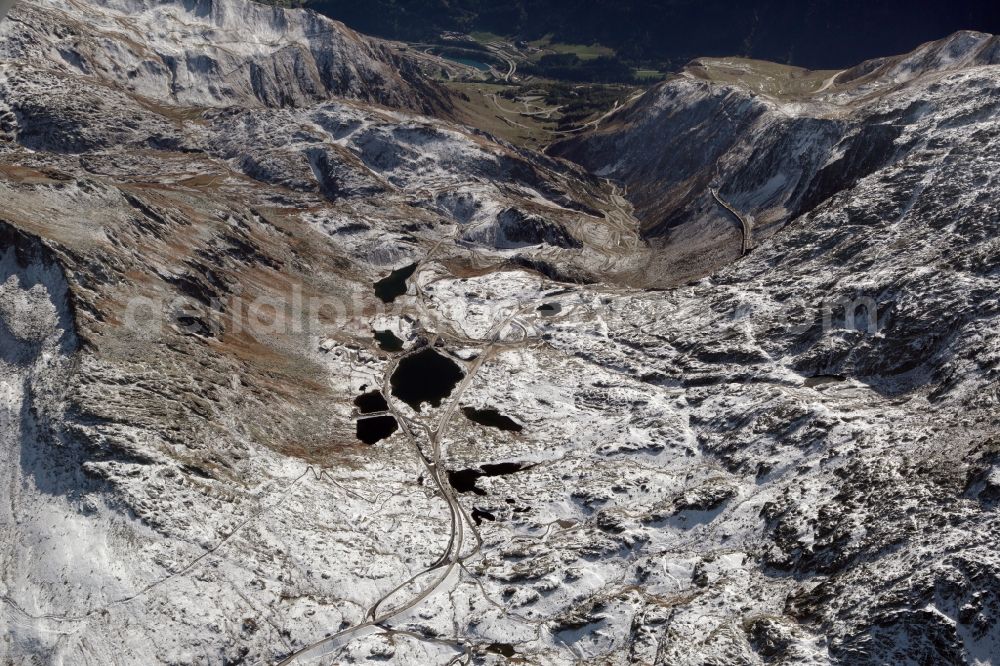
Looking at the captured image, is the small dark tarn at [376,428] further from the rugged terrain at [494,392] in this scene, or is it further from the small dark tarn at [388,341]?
the small dark tarn at [388,341]

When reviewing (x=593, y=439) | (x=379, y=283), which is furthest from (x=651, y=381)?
(x=379, y=283)

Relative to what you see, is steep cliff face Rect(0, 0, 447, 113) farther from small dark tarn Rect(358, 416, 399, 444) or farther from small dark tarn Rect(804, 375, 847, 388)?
small dark tarn Rect(804, 375, 847, 388)

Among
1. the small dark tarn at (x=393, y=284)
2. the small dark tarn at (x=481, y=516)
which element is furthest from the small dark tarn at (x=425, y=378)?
the small dark tarn at (x=481, y=516)

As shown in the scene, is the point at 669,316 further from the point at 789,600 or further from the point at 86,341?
the point at 86,341

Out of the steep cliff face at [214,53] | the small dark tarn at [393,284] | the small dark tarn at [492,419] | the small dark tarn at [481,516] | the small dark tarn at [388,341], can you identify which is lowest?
the small dark tarn at [481,516]

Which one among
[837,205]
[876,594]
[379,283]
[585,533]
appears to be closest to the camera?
[876,594]

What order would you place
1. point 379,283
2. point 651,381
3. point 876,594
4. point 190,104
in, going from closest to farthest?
point 876,594 < point 651,381 < point 379,283 < point 190,104
